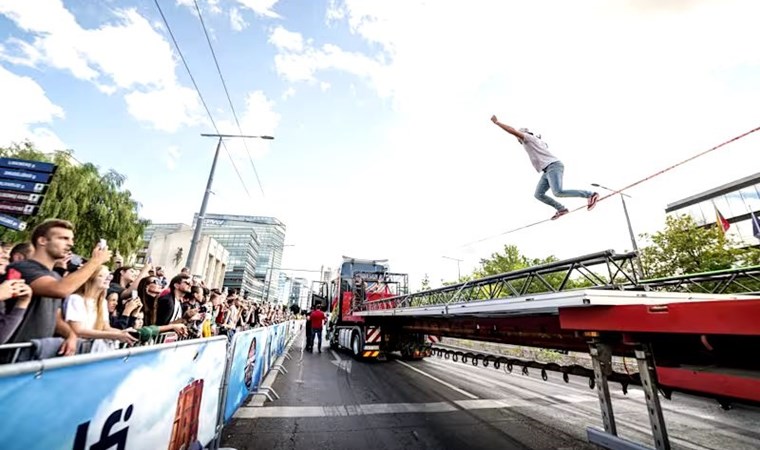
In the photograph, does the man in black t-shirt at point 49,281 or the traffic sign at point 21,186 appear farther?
the traffic sign at point 21,186

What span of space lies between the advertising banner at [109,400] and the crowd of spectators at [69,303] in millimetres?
536

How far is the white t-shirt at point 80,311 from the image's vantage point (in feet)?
9.41

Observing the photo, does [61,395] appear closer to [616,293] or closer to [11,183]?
[616,293]

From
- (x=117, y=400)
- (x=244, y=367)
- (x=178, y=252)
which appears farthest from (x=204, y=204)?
(x=178, y=252)

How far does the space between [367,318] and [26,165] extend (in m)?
15.8

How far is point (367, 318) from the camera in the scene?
11617mm

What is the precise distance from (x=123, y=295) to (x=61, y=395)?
152 inches

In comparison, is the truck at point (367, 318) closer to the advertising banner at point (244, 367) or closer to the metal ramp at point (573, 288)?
the advertising banner at point (244, 367)

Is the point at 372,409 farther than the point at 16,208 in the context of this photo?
No

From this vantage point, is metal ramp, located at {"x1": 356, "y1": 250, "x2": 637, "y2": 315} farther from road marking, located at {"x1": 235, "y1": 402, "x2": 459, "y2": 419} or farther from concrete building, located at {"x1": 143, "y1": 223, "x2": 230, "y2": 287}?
concrete building, located at {"x1": 143, "y1": 223, "x2": 230, "y2": 287}

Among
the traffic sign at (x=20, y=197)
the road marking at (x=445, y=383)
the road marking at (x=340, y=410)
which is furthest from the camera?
the traffic sign at (x=20, y=197)

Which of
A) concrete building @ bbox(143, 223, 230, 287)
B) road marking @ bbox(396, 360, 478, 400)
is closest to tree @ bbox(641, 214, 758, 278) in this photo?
road marking @ bbox(396, 360, 478, 400)

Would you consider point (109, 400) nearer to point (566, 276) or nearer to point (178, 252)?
point (566, 276)

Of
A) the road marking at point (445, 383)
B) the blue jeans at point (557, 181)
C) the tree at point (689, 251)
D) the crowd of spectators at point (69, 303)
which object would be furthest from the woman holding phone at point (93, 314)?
the tree at point (689, 251)
